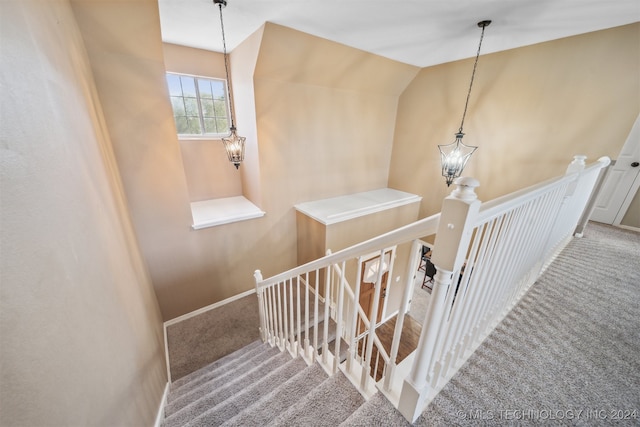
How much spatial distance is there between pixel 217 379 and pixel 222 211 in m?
2.17

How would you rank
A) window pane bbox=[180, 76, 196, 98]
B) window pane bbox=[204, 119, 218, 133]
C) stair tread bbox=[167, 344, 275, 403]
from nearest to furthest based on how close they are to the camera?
1. stair tread bbox=[167, 344, 275, 403]
2. window pane bbox=[180, 76, 196, 98]
3. window pane bbox=[204, 119, 218, 133]

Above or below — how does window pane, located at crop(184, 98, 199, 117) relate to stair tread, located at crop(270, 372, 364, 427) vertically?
above

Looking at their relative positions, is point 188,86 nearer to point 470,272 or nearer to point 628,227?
point 470,272

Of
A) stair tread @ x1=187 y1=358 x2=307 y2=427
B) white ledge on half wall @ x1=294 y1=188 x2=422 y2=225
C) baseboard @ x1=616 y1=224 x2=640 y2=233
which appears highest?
baseboard @ x1=616 y1=224 x2=640 y2=233

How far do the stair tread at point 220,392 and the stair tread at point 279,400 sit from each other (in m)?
0.61

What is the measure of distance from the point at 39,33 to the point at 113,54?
47.5 inches

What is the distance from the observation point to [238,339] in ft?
10.0

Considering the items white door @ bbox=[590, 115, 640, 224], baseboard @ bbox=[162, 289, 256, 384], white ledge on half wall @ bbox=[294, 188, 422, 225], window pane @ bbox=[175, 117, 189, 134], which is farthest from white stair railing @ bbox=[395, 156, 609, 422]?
window pane @ bbox=[175, 117, 189, 134]

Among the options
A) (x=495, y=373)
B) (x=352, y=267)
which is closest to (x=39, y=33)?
(x=495, y=373)

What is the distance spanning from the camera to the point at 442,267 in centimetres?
79

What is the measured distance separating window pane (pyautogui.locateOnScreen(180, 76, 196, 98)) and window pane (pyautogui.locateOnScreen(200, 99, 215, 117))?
0.53ft

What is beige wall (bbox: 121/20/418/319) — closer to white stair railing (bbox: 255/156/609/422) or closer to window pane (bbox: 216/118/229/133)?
window pane (bbox: 216/118/229/133)

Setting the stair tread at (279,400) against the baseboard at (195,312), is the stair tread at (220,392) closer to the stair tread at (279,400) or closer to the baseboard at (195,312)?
Result: the stair tread at (279,400)

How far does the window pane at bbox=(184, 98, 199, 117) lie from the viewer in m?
3.44
